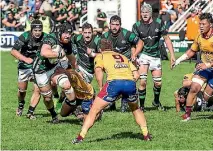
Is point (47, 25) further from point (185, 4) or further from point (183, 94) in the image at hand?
point (183, 94)

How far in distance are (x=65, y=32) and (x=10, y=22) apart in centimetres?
2292

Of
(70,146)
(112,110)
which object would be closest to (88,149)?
(70,146)

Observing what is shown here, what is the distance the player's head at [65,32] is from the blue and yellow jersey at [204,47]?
2.52 metres

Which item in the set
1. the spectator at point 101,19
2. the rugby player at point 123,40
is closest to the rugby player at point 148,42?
the rugby player at point 123,40

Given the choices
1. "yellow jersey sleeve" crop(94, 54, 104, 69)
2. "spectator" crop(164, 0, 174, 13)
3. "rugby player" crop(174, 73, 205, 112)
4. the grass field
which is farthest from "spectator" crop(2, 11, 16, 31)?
"yellow jersey sleeve" crop(94, 54, 104, 69)

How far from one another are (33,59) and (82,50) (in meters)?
1.47

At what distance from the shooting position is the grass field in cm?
1121

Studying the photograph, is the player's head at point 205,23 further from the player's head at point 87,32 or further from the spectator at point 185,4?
the spectator at point 185,4

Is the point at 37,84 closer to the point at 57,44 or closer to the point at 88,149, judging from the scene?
the point at 57,44

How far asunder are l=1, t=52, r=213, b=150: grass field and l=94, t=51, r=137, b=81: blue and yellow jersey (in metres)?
1.11

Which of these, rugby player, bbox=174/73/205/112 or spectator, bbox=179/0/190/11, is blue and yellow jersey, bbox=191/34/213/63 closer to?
rugby player, bbox=174/73/205/112

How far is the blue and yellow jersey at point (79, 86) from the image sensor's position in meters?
13.9

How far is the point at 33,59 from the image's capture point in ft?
46.5

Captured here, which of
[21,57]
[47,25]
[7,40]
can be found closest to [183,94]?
[21,57]
